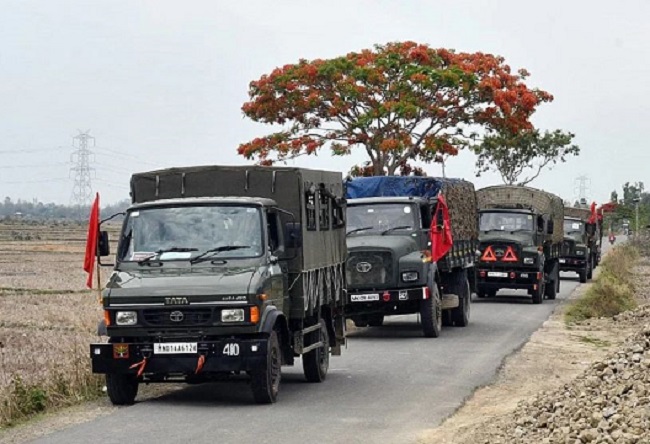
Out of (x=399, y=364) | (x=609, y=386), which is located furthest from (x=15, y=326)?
(x=609, y=386)

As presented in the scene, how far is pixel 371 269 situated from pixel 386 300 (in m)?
0.62

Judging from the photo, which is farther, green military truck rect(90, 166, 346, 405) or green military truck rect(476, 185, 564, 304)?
green military truck rect(476, 185, 564, 304)

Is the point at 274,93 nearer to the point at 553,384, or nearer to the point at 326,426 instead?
the point at 553,384

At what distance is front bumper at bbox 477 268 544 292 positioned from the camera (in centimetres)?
3195

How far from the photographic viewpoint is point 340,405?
526 inches

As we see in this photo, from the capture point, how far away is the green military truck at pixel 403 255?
2156 centimetres

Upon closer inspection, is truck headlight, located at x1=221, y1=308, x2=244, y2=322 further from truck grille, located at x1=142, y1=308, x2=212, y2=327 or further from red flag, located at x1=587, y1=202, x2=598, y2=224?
red flag, located at x1=587, y1=202, x2=598, y2=224

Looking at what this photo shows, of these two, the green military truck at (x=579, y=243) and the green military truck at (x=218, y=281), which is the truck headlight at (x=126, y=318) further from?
the green military truck at (x=579, y=243)

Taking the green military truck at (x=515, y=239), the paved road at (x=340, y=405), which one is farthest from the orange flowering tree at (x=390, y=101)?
the paved road at (x=340, y=405)

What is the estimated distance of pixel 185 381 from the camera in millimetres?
13234

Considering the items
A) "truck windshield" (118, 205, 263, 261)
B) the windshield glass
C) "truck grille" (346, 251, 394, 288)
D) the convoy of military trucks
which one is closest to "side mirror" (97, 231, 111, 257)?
the convoy of military trucks

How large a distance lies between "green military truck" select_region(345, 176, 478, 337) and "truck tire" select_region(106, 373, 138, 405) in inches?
329

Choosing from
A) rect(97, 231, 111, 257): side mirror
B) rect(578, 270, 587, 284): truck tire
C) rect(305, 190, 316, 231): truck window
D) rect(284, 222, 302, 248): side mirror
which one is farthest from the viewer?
rect(578, 270, 587, 284): truck tire

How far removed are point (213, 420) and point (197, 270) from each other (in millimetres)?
1793
